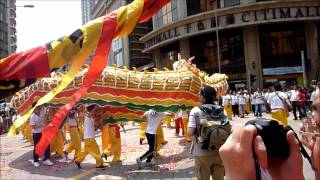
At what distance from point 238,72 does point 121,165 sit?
26.4 meters

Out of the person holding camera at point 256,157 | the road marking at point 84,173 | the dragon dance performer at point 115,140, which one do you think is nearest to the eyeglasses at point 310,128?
the person holding camera at point 256,157

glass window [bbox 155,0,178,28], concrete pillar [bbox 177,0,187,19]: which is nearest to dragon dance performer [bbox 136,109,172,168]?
concrete pillar [bbox 177,0,187,19]

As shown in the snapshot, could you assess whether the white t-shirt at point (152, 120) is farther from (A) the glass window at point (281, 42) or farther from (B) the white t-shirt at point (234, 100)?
(A) the glass window at point (281, 42)

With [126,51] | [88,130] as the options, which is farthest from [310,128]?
[126,51]

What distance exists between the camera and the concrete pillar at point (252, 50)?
1362 inches

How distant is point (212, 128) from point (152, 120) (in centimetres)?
463

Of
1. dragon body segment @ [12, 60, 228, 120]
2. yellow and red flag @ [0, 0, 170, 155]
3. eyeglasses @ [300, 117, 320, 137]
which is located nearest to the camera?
eyeglasses @ [300, 117, 320, 137]

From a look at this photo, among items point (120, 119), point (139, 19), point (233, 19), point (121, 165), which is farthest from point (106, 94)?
point (233, 19)

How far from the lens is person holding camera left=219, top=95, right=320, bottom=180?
2062 millimetres

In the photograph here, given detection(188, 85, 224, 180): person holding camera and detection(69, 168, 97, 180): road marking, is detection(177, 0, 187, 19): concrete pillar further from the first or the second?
detection(188, 85, 224, 180): person holding camera

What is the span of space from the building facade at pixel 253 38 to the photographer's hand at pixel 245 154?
30.4m

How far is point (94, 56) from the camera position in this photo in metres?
3.88

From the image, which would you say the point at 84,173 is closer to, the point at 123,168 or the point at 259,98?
the point at 123,168

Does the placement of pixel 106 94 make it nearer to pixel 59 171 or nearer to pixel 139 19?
pixel 59 171
